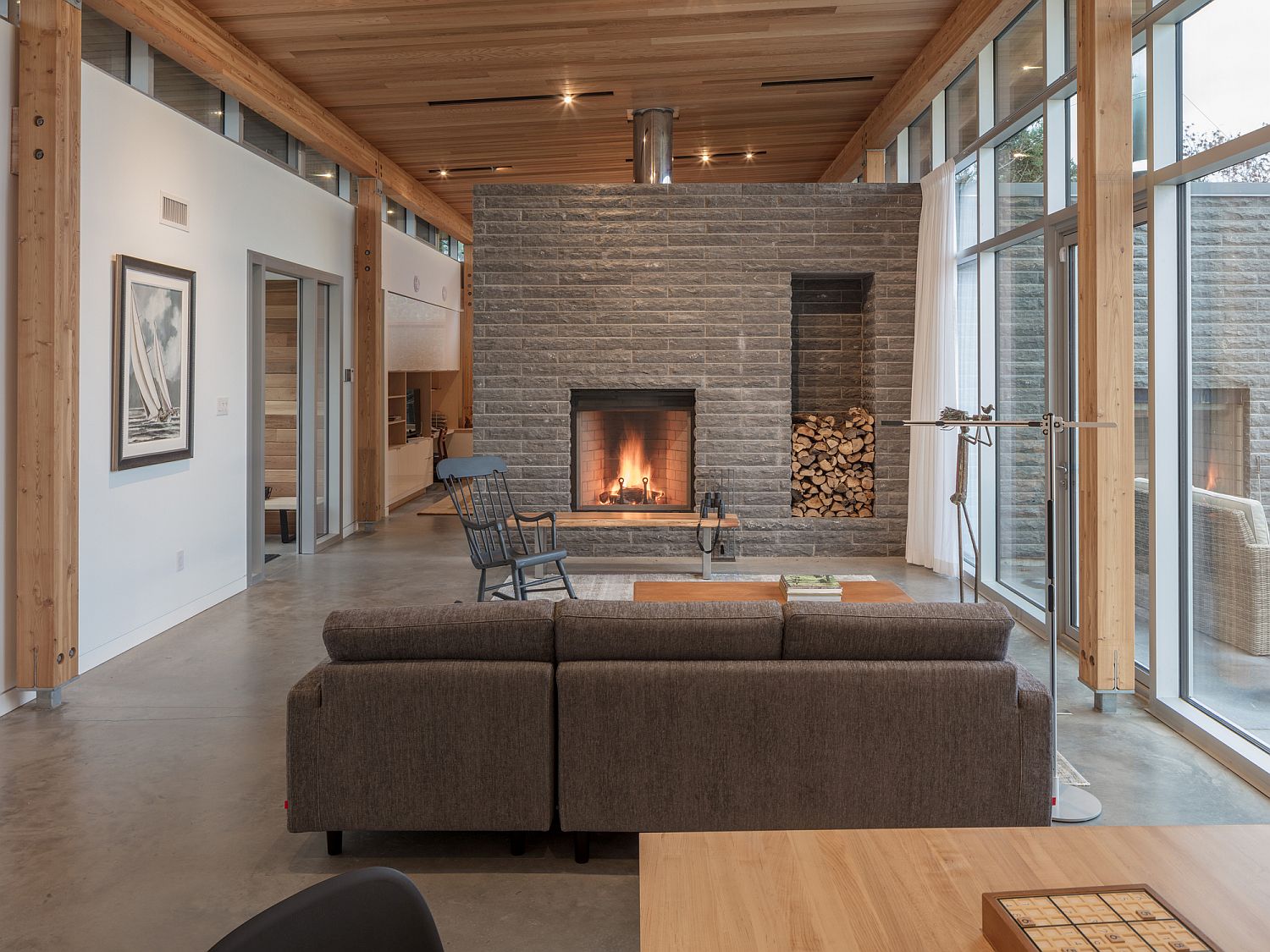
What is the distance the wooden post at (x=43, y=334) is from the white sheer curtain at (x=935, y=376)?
497 centimetres

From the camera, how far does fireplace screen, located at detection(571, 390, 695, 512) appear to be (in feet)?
24.3

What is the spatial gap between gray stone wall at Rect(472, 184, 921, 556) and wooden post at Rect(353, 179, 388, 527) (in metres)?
1.98

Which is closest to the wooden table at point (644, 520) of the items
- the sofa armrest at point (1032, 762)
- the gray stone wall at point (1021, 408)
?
the gray stone wall at point (1021, 408)

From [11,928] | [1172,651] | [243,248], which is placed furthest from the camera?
[243,248]

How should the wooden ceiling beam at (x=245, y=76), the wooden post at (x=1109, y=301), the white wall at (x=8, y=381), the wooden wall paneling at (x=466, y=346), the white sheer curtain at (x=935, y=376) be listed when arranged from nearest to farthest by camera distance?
1. the wooden post at (x=1109, y=301)
2. the white wall at (x=8, y=381)
3. the wooden ceiling beam at (x=245, y=76)
4. the white sheer curtain at (x=935, y=376)
5. the wooden wall paneling at (x=466, y=346)

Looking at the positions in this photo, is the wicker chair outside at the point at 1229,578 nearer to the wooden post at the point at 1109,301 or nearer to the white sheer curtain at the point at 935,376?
the wooden post at the point at 1109,301

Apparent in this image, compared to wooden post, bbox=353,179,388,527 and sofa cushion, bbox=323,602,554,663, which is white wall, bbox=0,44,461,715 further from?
sofa cushion, bbox=323,602,554,663

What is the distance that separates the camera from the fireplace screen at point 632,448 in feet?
24.3

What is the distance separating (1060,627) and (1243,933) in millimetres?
4152

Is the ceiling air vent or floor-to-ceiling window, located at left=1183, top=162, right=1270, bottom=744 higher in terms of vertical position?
the ceiling air vent

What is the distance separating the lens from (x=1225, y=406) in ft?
11.2


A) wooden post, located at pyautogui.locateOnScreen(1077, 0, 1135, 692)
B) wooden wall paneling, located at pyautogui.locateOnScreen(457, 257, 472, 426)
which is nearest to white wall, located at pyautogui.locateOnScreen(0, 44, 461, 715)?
wooden post, located at pyautogui.locateOnScreen(1077, 0, 1135, 692)

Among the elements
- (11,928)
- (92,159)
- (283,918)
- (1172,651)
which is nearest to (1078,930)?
(283,918)

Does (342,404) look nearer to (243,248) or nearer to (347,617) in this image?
(243,248)
